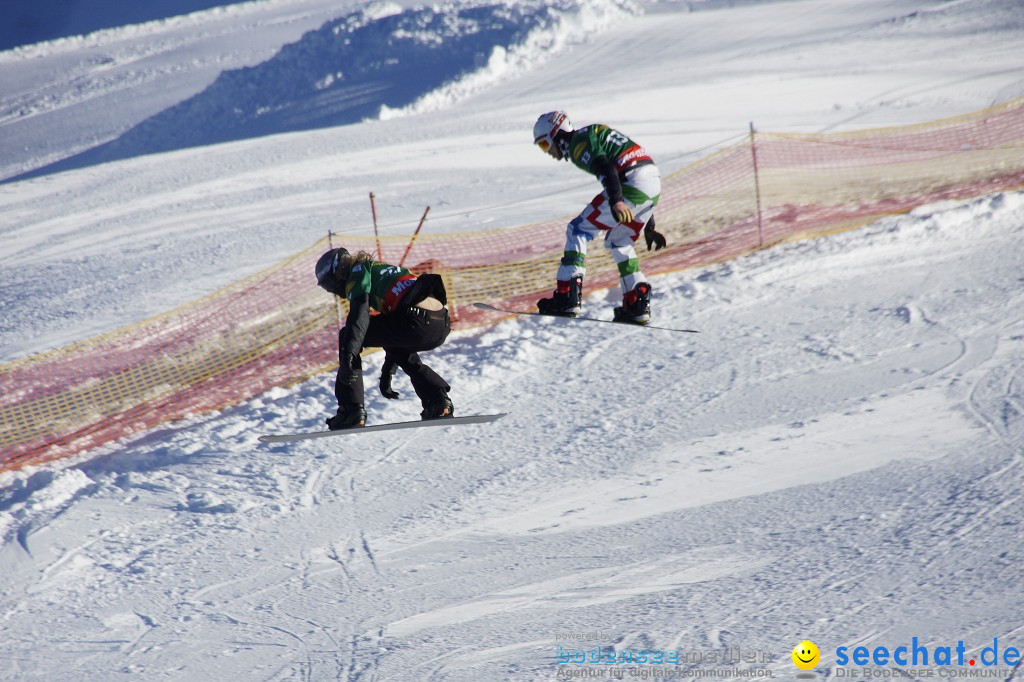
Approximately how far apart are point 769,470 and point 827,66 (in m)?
17.1

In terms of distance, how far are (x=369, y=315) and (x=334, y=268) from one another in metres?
0.39

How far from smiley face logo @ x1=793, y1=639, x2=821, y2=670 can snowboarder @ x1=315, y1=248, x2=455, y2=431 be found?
3.12 meters

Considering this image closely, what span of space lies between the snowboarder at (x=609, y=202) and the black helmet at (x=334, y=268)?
2005 mm

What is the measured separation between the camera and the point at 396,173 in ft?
58.6

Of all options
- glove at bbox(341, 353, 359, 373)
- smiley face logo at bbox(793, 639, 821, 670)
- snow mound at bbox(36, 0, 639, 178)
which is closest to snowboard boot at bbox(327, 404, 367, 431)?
glove at bbox(341, 353, 359, 373)

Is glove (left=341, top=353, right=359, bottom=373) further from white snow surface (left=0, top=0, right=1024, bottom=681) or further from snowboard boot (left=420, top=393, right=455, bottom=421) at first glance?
white snow surface (left=0, top=0, right=1024, bottom=681)

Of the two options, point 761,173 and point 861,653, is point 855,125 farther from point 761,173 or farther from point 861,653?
point 861,653

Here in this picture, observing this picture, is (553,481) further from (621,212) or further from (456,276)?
(456,276)

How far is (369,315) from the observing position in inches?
249

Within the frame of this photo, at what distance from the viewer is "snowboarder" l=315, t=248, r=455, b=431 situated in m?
6.22

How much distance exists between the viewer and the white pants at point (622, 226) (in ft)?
25.0

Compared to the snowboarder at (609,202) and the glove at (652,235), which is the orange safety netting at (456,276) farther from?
the glove at (652,235)

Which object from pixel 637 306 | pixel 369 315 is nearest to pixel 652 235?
pixel 637 306

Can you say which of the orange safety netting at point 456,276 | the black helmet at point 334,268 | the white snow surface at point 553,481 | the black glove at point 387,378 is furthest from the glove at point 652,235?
the black helmet at point 334,268
